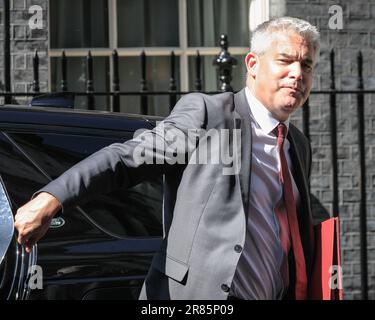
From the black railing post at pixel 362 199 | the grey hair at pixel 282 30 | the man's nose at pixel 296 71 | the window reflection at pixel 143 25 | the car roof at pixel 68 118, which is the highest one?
the window reflection at pixel 143 25

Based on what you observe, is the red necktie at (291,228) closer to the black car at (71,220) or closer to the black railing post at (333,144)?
the black car at (71,220)

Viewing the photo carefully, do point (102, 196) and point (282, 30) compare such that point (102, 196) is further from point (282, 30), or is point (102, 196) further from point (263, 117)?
point (282, 30)

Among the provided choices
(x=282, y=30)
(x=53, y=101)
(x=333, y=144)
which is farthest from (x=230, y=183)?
(x=333, y=144)

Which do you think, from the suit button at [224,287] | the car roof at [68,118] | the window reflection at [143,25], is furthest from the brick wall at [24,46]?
the suit button at [224,287]

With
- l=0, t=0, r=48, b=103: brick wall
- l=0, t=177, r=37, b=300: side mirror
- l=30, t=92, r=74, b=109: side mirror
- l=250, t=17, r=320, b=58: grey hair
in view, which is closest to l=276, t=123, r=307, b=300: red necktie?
l=250, t=17, r=320, b=58: grey hair

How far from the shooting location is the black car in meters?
3.38

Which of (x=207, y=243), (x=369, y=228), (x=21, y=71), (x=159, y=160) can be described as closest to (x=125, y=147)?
(x=159, y=160)

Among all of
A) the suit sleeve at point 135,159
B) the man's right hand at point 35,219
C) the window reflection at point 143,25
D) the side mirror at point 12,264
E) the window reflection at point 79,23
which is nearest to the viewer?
the man's right hand at point 35,219

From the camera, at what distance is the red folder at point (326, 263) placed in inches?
116

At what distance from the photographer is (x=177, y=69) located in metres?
8.43

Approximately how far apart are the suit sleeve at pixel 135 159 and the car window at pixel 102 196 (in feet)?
2.80

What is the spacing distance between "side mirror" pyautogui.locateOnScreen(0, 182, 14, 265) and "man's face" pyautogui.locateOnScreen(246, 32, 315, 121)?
1.10 metres

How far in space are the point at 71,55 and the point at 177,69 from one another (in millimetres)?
997

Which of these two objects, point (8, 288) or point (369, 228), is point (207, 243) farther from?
point (369, 228)
